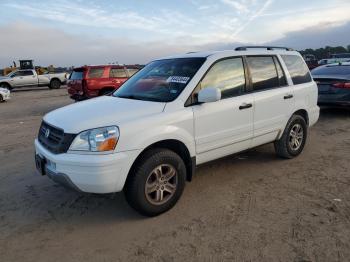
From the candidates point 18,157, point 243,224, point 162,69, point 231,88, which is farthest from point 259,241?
point 18,157

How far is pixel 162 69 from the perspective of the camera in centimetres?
480

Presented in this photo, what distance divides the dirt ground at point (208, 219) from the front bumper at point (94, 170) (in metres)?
0.32

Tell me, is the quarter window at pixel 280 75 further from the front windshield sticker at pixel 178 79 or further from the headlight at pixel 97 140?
the headlight at pixel 97 140

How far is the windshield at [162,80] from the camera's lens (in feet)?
13.8

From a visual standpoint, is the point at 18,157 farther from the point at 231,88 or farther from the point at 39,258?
the point at 231,88

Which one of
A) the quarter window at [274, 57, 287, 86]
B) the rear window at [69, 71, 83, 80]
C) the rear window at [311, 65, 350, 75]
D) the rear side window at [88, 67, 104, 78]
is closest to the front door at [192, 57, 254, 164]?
the quarter window at [274, 57, 287, 86]

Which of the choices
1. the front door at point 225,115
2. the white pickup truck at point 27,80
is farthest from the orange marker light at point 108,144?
the white pickup truck at point 27,80

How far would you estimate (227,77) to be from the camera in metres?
4.55

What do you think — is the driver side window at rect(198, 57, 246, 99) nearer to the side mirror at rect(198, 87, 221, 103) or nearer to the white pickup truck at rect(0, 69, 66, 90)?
the side mirror at rect(198, 87, 221, 103)

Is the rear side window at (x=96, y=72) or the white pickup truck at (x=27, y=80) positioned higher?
→ the rear side window at (x=96, y=72)

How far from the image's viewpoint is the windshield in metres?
4.22

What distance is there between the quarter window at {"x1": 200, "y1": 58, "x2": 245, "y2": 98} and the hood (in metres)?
0.80

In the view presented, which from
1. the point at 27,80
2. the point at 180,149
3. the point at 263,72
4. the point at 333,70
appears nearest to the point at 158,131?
the point at 180,149

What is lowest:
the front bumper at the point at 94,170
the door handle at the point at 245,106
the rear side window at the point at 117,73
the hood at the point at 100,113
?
the front bumper at the point at 94,170
